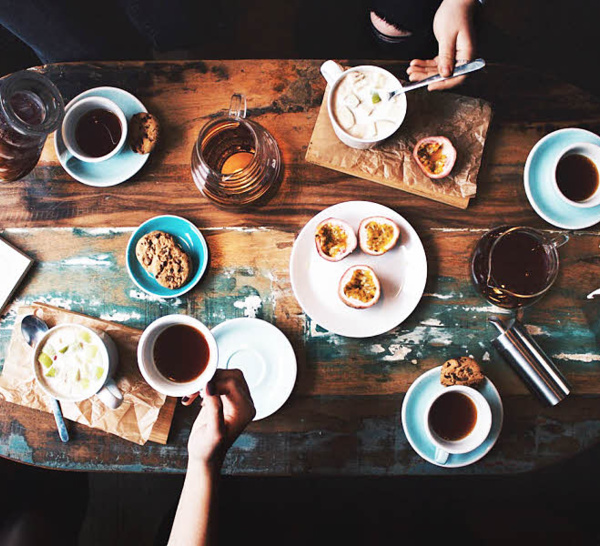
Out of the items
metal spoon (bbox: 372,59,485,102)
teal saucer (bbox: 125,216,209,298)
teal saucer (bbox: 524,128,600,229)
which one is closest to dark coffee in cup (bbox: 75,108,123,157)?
teal saucer (bbox: 125,216,209,298)

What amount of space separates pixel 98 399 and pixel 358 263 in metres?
0.98

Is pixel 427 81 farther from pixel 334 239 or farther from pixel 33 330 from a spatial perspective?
pixel 33 330

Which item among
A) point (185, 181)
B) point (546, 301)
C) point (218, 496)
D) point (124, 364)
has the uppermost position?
point (185, 181)

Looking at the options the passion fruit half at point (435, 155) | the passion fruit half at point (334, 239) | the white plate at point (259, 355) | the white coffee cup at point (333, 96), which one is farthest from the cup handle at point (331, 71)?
the white plate at point (259, 355)

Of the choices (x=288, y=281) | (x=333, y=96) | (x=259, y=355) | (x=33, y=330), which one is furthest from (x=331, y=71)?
(x=33, y=330)

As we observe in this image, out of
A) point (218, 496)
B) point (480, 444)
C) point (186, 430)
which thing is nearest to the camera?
point (218, 496)

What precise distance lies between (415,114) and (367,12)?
90cm

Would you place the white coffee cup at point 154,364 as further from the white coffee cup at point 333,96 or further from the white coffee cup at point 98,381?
the white coffee cup at point 333,96

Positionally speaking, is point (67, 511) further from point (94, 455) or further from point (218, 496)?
point (218, 496)

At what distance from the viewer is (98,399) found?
5.24 ft

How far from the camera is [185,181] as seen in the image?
1674 millimetres

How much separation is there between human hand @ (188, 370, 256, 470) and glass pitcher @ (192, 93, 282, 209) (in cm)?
57

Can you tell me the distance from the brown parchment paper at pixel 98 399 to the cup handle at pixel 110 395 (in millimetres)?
96

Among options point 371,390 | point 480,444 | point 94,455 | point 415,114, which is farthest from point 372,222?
point 94,455
